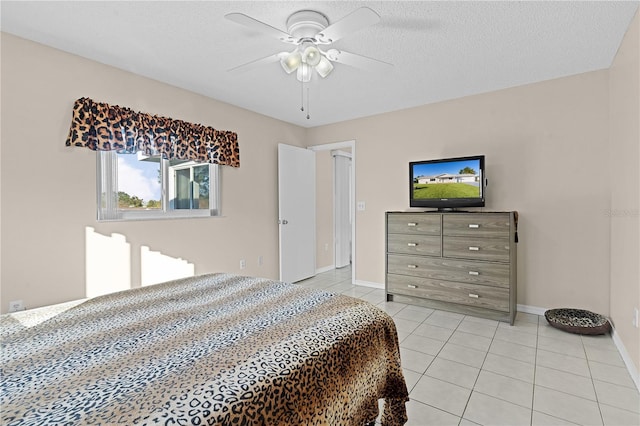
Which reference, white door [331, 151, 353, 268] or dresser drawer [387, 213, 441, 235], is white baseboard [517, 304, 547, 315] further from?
white door [331, 151, 353, 268]

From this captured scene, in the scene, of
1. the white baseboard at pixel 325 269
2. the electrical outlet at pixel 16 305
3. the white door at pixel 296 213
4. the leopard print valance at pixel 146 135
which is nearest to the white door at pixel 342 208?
the white baseboard at pixel 325 269

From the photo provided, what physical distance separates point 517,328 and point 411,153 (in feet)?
7.58

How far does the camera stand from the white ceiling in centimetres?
207

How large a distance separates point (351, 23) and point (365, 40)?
79 cm

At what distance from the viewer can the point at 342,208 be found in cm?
605

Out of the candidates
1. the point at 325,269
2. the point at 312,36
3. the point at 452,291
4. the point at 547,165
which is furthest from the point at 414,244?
the point at 312,36

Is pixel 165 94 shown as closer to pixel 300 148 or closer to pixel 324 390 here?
pixel 300 148

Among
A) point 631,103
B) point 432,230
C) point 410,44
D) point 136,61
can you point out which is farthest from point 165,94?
point 631,103

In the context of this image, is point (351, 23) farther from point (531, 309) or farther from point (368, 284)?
point (368, 284)

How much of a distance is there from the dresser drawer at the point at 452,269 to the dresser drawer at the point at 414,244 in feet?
0.24

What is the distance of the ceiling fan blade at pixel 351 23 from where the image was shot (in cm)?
167

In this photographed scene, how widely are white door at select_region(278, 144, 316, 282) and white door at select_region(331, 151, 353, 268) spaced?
2.96 feet

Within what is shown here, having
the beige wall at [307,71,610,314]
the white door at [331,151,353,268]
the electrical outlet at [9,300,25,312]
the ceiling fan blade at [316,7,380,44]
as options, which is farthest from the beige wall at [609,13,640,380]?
the electrical outlet at [9,300,25,312]

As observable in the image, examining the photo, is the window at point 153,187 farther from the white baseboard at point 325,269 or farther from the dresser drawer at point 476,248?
the dresser drawer at point 476,248
